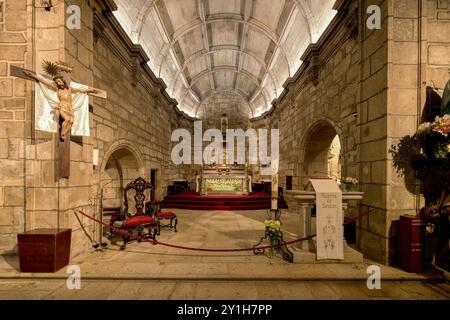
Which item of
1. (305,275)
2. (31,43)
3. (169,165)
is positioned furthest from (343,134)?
(169,165)

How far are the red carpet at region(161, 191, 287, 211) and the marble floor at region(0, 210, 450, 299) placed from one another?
456 centimetres

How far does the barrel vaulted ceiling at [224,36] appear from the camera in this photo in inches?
247

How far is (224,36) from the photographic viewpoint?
31.6 ft

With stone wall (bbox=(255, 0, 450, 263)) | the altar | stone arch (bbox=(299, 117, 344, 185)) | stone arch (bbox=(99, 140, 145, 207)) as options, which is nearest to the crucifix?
stone arch (bbox=(99, 140, 145, 207))

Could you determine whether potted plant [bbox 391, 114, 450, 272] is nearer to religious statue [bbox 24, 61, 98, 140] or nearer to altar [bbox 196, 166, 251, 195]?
religious statue [bbox 24, 61, 98, 140]

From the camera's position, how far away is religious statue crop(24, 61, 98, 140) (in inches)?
125

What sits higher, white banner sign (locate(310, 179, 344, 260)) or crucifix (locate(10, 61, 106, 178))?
crucifix (locate(10, 61, 106, 178))

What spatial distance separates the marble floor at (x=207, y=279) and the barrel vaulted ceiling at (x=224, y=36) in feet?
20.3

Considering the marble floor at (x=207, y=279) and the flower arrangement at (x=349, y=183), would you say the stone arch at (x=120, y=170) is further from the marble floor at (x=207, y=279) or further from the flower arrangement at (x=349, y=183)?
the flower arrangement at (x=349, y=183)

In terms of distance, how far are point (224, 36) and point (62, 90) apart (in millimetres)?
8267

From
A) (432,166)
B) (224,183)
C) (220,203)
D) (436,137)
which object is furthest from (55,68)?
(224,183)

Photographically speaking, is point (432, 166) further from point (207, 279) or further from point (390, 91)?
point (207, 279)

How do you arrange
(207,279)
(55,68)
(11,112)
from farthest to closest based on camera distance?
(11,112)
(55,68)
(207,279)

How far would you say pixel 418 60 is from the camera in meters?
3.38
